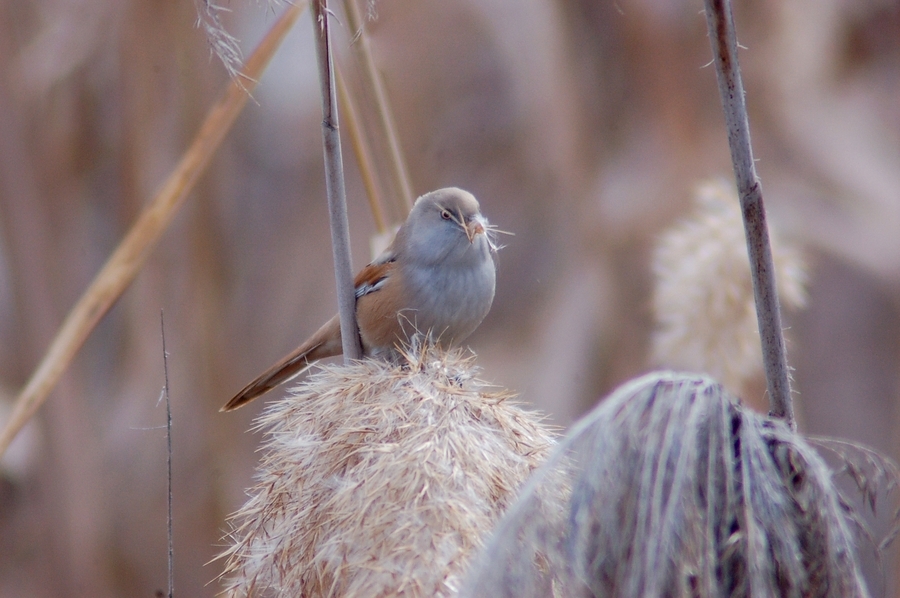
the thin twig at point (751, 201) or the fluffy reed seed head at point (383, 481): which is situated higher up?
the thin twig at point (751, 201)

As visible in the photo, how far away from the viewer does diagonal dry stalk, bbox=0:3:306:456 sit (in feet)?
5.48

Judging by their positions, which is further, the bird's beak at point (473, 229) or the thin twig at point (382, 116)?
the bird's beak at point (473, 229)

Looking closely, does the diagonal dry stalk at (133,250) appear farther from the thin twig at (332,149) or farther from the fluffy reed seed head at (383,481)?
the fluffy reed seed head at (383,481)

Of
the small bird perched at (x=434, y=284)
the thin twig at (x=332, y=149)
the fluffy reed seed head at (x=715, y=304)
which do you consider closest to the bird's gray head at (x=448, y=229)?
the small bird perched at (x=434, y=284)

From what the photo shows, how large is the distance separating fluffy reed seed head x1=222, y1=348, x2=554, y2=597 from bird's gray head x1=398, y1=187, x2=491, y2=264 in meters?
0.93

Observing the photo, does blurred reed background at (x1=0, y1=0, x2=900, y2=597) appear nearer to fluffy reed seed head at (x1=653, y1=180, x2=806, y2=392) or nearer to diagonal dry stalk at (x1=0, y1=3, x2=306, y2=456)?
fluffy reed seed head at (x1=653, y1=180, x2=806, y2=392)

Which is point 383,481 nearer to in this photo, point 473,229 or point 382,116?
point 382,116

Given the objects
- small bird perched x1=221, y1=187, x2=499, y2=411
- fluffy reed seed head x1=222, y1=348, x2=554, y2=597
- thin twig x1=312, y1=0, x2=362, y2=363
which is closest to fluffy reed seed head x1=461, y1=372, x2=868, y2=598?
fluffy reed seed head x1=222, y1=348, x2=554, y2=597

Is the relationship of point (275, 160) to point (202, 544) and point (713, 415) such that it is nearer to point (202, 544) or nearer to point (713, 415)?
point (202, 544)

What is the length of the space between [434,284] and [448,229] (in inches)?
6.7

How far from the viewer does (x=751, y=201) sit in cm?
91

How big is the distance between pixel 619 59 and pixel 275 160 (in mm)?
1683

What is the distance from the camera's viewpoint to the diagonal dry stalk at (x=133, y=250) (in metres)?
1.67

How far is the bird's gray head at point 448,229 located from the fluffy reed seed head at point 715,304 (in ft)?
1.82
